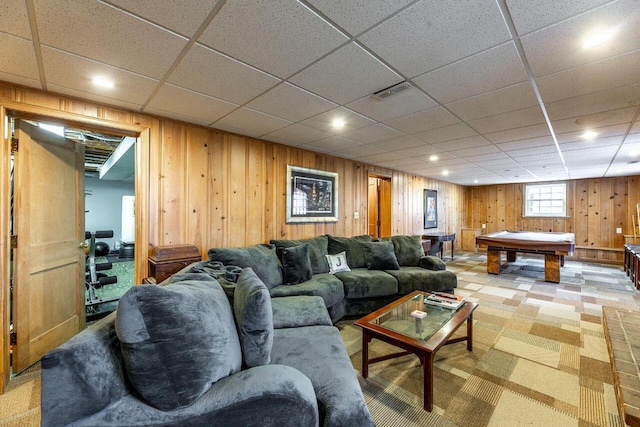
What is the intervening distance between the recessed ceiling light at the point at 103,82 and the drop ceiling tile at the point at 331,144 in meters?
2.32

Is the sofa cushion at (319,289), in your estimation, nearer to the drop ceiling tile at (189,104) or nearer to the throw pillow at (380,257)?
the throw pillow at (380,257)

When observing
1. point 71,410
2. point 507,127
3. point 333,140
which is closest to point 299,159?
point 333,140

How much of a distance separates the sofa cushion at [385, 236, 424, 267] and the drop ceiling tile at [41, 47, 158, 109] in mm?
3592

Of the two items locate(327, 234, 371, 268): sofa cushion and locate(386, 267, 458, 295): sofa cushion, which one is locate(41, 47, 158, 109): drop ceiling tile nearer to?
locate(327, 234, 371, 268): sofa cushion

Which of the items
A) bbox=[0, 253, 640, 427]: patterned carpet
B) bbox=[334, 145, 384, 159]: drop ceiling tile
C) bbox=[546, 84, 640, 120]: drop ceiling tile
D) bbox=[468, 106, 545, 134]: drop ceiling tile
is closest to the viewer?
bbox=[0, 253, 640, 427]: patterned carpet

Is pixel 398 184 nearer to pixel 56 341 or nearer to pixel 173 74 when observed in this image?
pixel 173 74

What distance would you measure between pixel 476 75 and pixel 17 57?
3.09 m

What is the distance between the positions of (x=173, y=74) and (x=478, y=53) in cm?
209

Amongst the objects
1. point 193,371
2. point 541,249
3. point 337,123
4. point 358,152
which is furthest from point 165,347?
point 541,249

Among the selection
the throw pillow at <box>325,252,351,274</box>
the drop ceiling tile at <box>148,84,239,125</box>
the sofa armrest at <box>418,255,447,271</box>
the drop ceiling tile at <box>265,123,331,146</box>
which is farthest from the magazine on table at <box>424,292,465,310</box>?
the drop ceiling tile at <box>148,84,239,125</box>

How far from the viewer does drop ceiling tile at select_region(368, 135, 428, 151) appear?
11.8 ft

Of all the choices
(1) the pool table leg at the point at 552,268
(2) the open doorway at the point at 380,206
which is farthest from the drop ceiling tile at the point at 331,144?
(1) the pool table leg at the point at 552,268

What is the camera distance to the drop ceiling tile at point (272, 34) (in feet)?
4.26

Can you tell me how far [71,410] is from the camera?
2.80 feet
